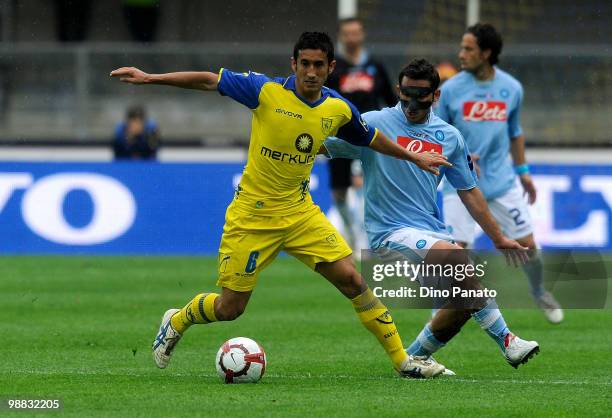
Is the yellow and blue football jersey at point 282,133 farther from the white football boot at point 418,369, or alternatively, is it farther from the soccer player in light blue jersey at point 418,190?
the white football boot at point 418,369

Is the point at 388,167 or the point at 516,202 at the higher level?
the point at 388,167

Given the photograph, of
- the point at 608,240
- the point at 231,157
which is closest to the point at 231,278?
the point at 608,240

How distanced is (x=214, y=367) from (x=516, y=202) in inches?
134

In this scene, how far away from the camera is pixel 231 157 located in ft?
60.2

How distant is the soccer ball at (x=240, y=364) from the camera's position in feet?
25.6

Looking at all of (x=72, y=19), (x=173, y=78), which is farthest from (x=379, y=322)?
(x=72, y=19)

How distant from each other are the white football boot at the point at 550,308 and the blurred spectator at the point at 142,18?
13.4m

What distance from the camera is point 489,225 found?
27.5ft

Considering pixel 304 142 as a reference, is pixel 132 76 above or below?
above

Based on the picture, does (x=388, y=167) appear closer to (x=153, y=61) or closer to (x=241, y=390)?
(x=241, y=390)

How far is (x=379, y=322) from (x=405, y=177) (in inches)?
→ 36.5

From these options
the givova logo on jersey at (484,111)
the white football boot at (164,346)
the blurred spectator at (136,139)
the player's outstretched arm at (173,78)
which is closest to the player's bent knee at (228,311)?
the white football boot at (164,346)

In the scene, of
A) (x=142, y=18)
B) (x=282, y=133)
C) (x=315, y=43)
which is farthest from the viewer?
(x=142, y=18)

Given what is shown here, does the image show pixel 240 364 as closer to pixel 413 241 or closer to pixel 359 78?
pixel 413 241
